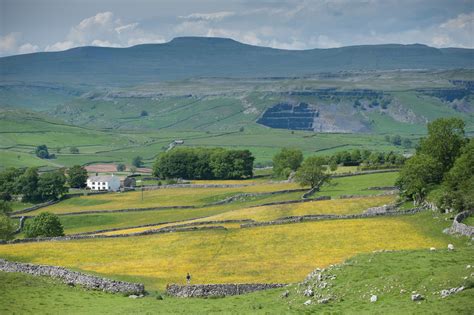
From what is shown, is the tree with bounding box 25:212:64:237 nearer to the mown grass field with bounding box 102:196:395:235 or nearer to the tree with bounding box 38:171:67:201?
the mown grass field with bounding box 102:196:395:235

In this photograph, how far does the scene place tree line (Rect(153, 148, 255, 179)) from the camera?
180 m

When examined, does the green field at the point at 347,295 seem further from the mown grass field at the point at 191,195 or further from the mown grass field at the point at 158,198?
the mown grass field at the point at 158,198

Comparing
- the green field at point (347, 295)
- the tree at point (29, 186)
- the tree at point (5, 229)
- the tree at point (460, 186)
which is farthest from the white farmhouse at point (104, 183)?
the green field at point (347, 295)

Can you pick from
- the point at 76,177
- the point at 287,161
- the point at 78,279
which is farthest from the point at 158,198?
the point at 78,279

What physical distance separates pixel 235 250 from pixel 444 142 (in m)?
37.9

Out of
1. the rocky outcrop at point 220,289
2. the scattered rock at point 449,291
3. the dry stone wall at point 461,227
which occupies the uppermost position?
the scattered rock at point 449,291

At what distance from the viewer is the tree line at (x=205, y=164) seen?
180 m

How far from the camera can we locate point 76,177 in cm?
18388

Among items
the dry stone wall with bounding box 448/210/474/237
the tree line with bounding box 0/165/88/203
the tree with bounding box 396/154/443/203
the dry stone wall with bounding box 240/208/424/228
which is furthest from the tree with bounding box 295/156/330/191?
the dry stone wall with bounding box 448/210/474/237

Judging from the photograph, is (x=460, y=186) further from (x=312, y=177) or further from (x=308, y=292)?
(x=312, y=177)

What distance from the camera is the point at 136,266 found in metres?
75.1

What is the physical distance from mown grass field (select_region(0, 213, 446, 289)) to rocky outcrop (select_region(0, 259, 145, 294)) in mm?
4969

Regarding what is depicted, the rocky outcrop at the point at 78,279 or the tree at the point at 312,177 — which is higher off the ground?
the rocky outcrop at the point at 78,279

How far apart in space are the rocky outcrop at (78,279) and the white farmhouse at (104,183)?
120762 millimetres
